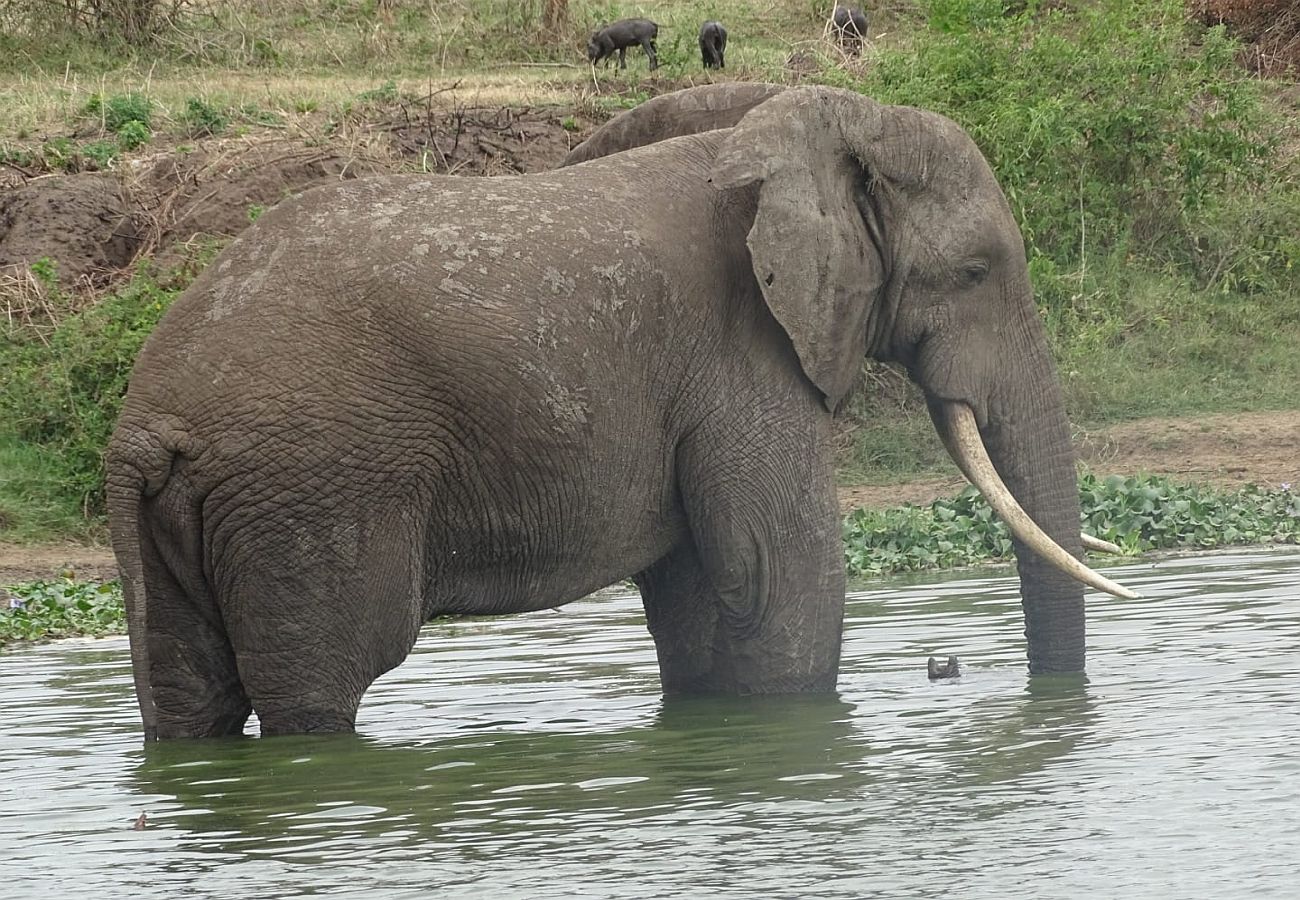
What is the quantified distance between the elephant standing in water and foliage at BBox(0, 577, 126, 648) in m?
4.28

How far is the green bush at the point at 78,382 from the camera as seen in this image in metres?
14.5

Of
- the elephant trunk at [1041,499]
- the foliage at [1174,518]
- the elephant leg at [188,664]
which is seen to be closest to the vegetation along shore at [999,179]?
the foliage at [1174,518]

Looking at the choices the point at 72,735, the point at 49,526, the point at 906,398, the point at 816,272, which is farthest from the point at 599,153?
the point at 906,398

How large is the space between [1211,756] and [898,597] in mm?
5048

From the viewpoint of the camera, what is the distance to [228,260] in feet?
23.0

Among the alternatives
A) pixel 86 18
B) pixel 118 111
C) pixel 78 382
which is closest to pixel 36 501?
pixel 78 382

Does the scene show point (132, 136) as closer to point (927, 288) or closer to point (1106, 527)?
point (1106, 527)

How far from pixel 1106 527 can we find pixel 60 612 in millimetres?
5721

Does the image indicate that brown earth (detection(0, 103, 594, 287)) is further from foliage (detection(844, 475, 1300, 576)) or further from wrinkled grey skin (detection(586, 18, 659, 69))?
foliage (detection(844, 475, 1300, 576))

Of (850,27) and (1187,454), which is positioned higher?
(850,27)

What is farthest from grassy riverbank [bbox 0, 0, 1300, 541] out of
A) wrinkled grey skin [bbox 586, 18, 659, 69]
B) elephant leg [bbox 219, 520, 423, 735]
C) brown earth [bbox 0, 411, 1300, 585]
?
elephant leg [bbox 219, 520, 423, 735]

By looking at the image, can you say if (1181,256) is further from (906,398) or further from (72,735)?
(72,735)

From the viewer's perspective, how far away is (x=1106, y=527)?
1280 centimetres

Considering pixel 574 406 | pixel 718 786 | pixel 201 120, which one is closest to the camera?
pixel 718 786
